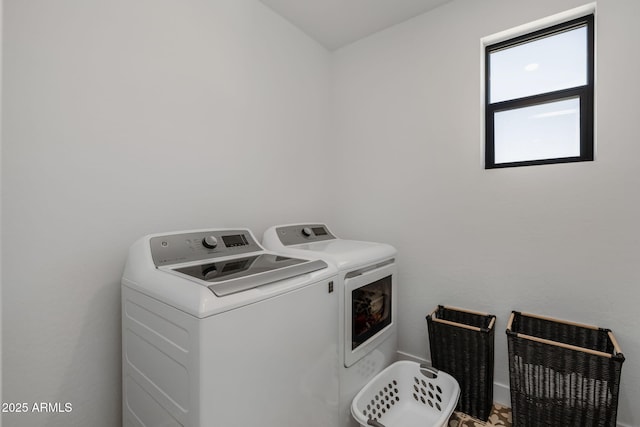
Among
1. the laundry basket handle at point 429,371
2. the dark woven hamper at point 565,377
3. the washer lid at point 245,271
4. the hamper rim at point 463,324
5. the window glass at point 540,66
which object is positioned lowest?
the laundry basket handle at point 429,371

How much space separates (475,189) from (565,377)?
41.8 inches

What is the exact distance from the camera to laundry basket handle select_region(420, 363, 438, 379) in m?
1.71

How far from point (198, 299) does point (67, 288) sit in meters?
0.75

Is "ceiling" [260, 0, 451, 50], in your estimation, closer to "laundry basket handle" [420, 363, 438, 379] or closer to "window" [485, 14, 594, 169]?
"window" [485, 14, 594, 169]

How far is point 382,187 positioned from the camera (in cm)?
225

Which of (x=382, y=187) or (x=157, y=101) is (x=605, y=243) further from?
(x=157, y=101)

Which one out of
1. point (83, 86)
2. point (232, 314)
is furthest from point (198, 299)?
point (83, 86)

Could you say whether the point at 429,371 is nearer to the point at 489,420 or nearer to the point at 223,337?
the point at 489,420

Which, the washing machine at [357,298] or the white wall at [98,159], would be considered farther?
the washing machine at [357,298]

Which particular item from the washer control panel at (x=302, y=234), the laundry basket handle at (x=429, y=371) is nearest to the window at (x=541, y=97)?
the washer control panel at (x=302, y=234)

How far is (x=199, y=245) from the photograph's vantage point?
137 centimetres

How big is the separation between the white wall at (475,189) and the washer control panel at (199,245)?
112cm

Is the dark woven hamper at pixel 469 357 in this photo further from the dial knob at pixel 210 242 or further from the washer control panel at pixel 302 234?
the dial knob at pixel 210 242

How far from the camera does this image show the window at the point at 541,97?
159 cm
